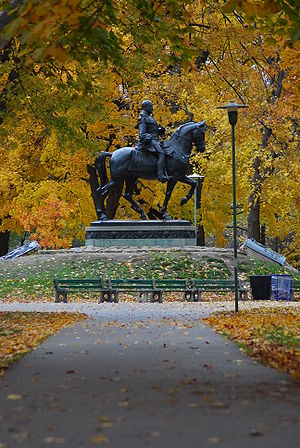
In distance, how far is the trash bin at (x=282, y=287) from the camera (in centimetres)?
2750

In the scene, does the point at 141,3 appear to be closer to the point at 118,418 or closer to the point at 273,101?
the point at 118,418

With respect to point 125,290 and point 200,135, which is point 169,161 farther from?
point 125,290

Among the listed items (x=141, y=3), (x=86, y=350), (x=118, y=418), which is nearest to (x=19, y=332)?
(x=86, y=350)

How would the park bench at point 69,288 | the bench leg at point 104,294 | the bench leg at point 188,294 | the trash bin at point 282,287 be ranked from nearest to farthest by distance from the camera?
the park bench at point 69,288 < the bench leg at point 104,294 < the bench leg at point 188,294 < the trash bin at point 282,287

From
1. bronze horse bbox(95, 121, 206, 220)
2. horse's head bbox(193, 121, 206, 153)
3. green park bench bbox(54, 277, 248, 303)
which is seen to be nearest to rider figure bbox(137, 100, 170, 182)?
bronze horse bbox(95, 121, 206, 220)

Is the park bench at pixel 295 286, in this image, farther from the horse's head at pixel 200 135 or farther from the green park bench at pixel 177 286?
the horse's head at pixel 200 135

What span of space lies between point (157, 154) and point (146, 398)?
990 inches

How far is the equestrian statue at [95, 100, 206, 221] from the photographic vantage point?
102ft

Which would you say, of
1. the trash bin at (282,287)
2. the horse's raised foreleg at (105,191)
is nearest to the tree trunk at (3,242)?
the horse's raised foreleg at (105,191)

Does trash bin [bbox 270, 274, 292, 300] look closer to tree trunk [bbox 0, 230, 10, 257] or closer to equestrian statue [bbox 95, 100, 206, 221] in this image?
equestrian statue [bbox 95, 100, 206, 221]

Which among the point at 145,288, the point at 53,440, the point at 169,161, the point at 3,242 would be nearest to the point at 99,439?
the point at 53,440

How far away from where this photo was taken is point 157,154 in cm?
3191

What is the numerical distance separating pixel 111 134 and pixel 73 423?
37.4 meters

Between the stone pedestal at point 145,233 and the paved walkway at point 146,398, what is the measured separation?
20.8 meters
